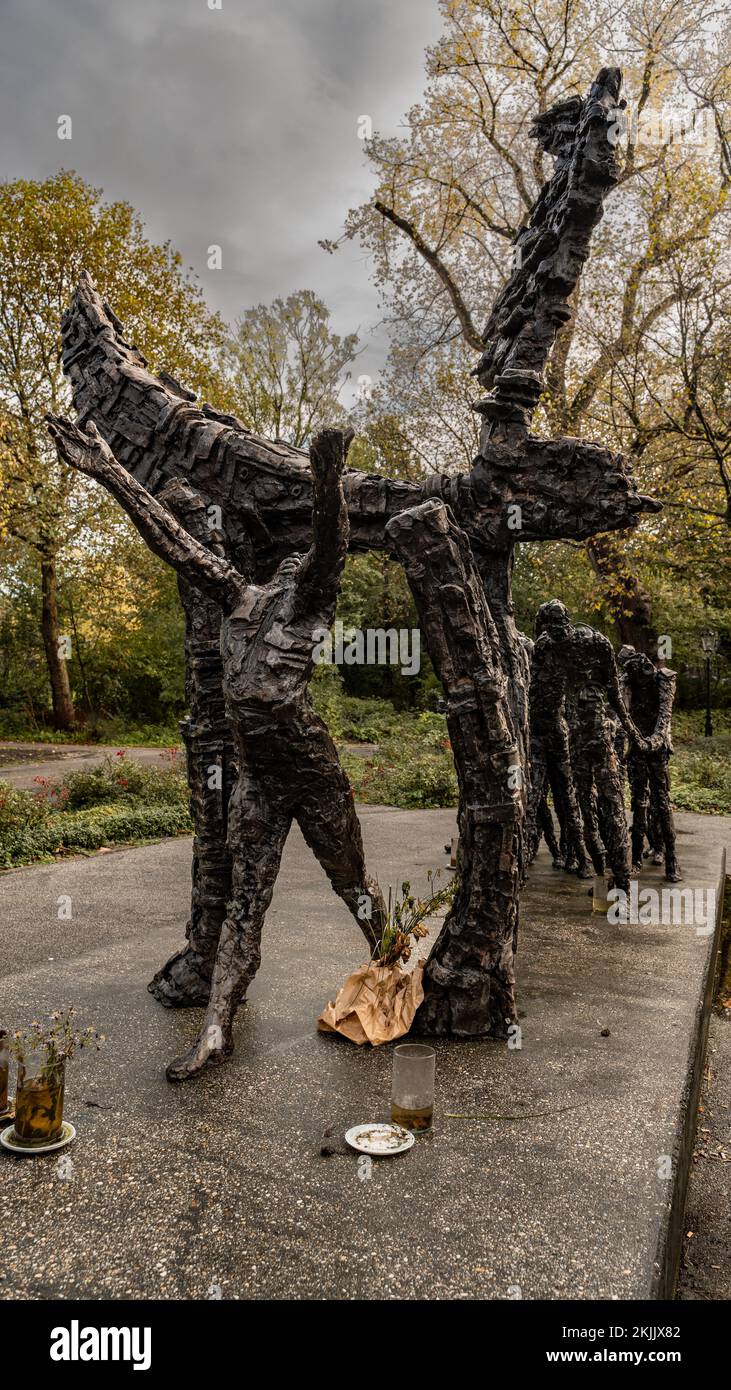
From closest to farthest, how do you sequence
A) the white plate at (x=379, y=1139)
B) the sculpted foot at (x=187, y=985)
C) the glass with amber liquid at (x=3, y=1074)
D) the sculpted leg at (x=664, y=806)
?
the white plate at (x=379, y=1139) → the glass with amber liquid at (x=3, y=1074) → the sculpted foot at (x=187, y=985) → the sculpted leg at (x=664, y=806)

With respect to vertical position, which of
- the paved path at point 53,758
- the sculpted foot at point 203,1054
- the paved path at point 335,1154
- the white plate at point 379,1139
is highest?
the paved path at point 53,758

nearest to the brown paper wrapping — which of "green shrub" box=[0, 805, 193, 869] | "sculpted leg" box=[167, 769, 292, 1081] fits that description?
"sculpted leg" box=[167, 769, 292, 1081]

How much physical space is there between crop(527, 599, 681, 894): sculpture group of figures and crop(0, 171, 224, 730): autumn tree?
407 inches

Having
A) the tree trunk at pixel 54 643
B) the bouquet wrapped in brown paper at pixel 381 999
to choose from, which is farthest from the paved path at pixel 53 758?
the bouquet wrapped in brown paper at pixel 381 999

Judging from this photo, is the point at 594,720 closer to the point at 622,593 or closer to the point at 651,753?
the point at 651,753

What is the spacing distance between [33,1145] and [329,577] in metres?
2.06

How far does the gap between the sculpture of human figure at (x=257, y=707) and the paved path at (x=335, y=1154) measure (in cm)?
40

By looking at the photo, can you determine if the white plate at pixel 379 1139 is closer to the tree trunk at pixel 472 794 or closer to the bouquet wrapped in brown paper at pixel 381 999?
the bouquet wrapped in brown paper at pixel 381 999

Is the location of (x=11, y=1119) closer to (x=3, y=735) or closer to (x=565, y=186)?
(x=565, y=186)

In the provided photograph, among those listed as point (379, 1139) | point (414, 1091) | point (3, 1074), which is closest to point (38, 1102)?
point (3, 1074)

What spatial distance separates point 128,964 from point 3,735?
53.0 ft

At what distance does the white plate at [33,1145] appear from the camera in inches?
111

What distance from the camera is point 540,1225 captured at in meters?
2.44

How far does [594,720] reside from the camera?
20.1ft
